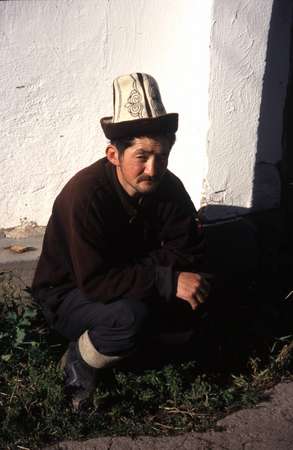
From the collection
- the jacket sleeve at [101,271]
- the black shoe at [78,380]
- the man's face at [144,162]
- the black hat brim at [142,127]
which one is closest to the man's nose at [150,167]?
the man's face at [144,162]

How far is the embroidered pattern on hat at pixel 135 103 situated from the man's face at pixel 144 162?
117mm

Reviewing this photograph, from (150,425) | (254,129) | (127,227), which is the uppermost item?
(254,129)

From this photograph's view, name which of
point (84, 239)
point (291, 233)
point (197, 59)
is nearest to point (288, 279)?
point (291, 233)

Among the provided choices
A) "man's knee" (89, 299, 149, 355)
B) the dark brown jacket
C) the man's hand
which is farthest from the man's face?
"man's knee" (89, 299, 149, 355)

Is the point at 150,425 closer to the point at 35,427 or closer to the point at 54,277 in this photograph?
the point at 35,427

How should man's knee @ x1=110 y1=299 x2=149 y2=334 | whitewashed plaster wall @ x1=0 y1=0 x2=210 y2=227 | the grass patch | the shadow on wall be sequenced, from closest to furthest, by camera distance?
1. man's knee @ x1=110 y1=299 x2=149 y2=334
2. the grass patch
3. whitewashed plaster wall @ x1=0 y1=0 x2=210 y2=227
4. the shadow on wall

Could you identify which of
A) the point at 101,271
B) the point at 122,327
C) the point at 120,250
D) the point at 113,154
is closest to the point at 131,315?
the point at 122,327

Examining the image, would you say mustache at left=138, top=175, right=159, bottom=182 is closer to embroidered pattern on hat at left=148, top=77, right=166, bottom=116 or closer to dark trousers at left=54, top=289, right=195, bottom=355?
embroidered pattern on hat at left=148, top=77, right=166, bottom=116

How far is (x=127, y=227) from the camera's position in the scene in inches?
120

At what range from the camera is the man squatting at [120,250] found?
9.33 feet

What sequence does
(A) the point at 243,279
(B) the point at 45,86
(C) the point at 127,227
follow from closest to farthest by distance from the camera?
(C) the point at 127,227 < (B) the point at 45,86 < (A) the point at 243,279

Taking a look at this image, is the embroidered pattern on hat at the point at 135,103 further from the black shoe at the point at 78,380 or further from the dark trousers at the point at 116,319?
the black shoe at the point at 78,380

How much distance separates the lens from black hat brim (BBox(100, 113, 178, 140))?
2836mm

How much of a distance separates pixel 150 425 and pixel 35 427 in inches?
20.6
